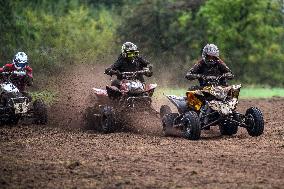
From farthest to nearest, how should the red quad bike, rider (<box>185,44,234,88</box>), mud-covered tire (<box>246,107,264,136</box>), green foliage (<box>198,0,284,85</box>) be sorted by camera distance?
green foliage (<box>198,0,284,85</box>) < the red quad bike < rider (<box>185,44,234,88</box>) < mud-covered tire (<box>246,107,264,136</box>)

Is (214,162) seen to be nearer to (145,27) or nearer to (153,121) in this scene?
(153,121)

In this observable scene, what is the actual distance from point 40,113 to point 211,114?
5.74 metres

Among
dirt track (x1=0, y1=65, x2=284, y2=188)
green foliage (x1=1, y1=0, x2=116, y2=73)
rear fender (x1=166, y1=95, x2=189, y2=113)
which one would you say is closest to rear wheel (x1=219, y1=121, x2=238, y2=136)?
dirt track (x1=0, y1=65, x2=284, y2=188)

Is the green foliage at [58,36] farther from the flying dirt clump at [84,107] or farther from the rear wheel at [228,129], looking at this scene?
the rear wheel at [228,129]

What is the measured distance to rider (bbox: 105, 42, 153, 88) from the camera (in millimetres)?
18750

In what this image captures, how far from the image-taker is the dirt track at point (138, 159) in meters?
10.4

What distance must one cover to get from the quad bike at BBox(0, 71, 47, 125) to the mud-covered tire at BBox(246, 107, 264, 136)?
6238 millimetres

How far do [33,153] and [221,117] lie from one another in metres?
4.31

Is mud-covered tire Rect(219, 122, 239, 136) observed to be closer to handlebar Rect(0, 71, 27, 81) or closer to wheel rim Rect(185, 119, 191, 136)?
wheel rim Rect(185, 119, 191, 136)

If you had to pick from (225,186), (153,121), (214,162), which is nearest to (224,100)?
(153,121)

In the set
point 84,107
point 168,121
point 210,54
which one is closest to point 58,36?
point 84,107

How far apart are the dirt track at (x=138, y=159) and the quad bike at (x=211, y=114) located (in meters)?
0.29

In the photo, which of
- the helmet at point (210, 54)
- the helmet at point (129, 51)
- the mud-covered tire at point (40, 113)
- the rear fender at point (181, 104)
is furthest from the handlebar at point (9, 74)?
the helmet at point (210, 54)

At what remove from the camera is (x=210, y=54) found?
54.7 feet
